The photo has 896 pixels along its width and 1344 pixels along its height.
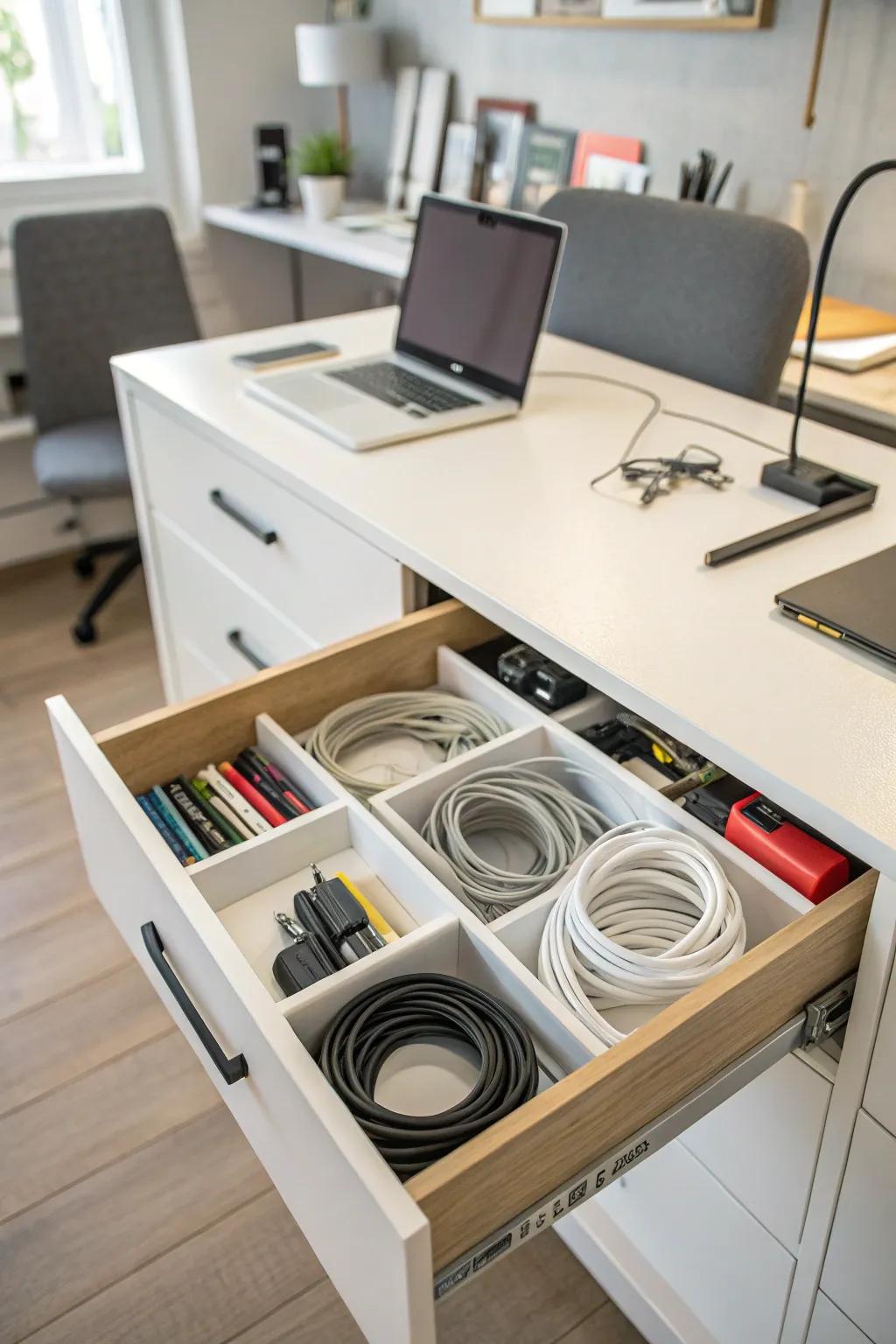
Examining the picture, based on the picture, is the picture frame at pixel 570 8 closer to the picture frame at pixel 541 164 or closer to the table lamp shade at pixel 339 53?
the picture frame at pixel 541 164

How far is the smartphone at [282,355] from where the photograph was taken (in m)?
1.60

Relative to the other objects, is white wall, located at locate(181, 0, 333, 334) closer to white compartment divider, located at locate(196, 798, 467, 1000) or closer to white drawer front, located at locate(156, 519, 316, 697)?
white drawer front, located at locate(156, 519, 316, 697)

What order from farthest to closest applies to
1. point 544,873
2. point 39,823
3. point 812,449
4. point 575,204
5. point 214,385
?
point 39,823 < point 575,204 < point 214,385 < point 812,449 < point 544,873

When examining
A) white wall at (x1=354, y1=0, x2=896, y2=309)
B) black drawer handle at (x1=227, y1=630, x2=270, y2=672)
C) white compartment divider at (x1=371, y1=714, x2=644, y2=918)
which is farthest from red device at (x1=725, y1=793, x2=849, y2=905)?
white wall at (x1=354, y1=0, x2=896, y2=309)

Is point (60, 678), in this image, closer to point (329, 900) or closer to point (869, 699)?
point (329, 900)

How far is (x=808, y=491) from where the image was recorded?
1.15 meters

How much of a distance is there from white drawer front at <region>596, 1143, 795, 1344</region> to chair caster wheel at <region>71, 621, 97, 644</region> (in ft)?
5.89

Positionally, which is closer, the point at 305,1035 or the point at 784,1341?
the point at 305,1035

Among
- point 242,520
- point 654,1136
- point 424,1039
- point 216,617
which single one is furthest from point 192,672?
point 654,1136

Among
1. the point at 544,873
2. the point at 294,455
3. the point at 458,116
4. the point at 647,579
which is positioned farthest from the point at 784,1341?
the point at 458,116

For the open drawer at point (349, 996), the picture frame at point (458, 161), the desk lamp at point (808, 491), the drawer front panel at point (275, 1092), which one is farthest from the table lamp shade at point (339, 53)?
the drawer front panel at point (275, 1092)

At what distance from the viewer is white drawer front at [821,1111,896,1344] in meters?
0.81

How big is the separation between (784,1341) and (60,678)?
6.27 feet

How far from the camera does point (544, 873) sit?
0.93 metres
